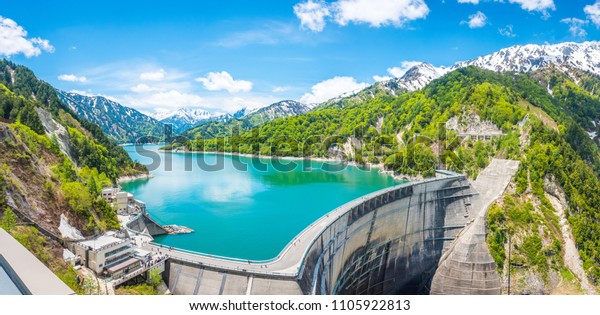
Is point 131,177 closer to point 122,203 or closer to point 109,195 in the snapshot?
point 109,195

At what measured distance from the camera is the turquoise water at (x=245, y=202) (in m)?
30.5

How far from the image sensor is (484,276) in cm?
2970

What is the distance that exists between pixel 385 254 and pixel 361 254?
12.3ft

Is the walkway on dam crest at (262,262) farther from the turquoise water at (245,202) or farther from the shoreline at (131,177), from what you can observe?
the shoreline at (131,177)

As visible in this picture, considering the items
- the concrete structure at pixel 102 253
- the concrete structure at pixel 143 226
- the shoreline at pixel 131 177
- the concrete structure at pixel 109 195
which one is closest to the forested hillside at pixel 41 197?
the concrete structure at pixel 102 253

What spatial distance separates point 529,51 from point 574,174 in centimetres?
17330

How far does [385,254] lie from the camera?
2984 cm

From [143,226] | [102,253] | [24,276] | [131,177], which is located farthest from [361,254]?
[131,177]

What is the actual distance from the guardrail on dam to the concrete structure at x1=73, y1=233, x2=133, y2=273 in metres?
1.73

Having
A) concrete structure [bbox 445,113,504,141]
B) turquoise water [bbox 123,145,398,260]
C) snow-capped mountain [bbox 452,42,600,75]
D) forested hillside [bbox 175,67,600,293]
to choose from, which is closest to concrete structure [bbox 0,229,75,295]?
turquoise water [bbox 123,145,398,260]

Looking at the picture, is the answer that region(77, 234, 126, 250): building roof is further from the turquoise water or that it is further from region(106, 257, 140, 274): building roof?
the turquoise water
